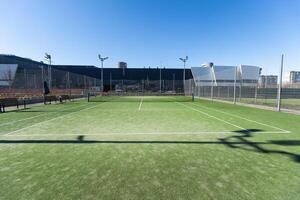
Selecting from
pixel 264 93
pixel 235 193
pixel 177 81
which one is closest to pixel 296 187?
pixel 235 193

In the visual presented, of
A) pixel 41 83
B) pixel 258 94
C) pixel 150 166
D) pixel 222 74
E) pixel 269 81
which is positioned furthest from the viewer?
pixel 222 74

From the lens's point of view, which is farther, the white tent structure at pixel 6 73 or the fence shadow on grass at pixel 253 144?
the white tent structure at pixel 6 73

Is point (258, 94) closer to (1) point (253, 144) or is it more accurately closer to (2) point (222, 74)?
(1) point (253, 144)

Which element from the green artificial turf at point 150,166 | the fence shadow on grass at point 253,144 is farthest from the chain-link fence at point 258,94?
the green artificial turf at point 150,166

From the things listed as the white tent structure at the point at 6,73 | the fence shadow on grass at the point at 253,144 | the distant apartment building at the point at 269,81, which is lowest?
the fence shadow on grass at the point at 253,144

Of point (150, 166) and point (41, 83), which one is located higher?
point (41, 83)

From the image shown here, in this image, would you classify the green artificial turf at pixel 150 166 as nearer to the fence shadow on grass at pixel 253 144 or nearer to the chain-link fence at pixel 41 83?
the fence shadow on grass at pixel 253 144

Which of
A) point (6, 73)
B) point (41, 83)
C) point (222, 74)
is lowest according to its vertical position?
point (41, 83)

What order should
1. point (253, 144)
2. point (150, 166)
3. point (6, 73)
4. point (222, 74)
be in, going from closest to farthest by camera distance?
point (150, 166)
point (253, 144)
point (6, 73)
point (222, 74)

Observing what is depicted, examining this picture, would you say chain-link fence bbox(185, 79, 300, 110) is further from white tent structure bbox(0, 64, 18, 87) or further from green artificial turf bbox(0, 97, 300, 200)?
white tent structure bbox(0, 64, 18, 87)

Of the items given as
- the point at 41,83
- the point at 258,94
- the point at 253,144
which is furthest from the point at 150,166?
the point at 41,83

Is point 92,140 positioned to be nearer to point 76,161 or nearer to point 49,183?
point 76,161

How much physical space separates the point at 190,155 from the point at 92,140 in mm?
3153

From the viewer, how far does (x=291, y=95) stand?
2555cm
